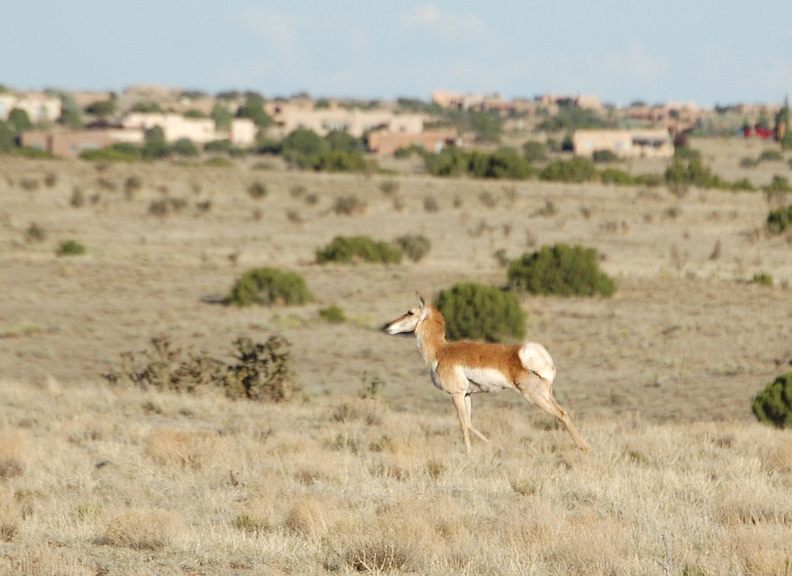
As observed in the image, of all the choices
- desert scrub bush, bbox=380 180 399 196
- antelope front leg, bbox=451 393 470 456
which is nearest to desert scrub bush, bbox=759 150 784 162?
desert scrub bush, bbox=380 180 399 196

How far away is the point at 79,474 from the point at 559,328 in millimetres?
16990

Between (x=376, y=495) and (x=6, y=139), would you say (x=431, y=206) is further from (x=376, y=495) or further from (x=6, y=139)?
(x=6, y=139)

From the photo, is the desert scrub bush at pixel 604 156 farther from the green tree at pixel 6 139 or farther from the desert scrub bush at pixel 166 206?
the desert scrub bush at pixel 166 206

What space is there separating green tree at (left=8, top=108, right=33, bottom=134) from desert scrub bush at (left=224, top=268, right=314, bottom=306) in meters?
80.4

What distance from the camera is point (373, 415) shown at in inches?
512

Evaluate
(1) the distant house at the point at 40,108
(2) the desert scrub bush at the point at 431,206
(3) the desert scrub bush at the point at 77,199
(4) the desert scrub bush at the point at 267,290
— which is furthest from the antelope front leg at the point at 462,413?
(1) the distant house at the point at 40,108

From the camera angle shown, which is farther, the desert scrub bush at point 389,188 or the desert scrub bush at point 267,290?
the desert scrub bush at point 389,188

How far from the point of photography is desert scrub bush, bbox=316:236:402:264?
3438 centimetres

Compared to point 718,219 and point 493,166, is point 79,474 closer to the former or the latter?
point 718,219

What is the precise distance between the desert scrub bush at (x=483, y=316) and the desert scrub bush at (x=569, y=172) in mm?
39778

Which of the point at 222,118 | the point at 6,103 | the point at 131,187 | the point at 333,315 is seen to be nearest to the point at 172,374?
the point at 333,315

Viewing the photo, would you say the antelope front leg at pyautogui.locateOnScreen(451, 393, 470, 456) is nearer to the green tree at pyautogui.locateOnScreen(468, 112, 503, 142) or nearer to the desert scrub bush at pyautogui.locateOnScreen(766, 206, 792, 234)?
the desert scrub bush at pyautogui.locateOnScreen(766, 206, 792, 234)

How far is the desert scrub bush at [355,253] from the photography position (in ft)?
113

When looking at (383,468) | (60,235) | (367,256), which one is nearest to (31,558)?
(383,468)
